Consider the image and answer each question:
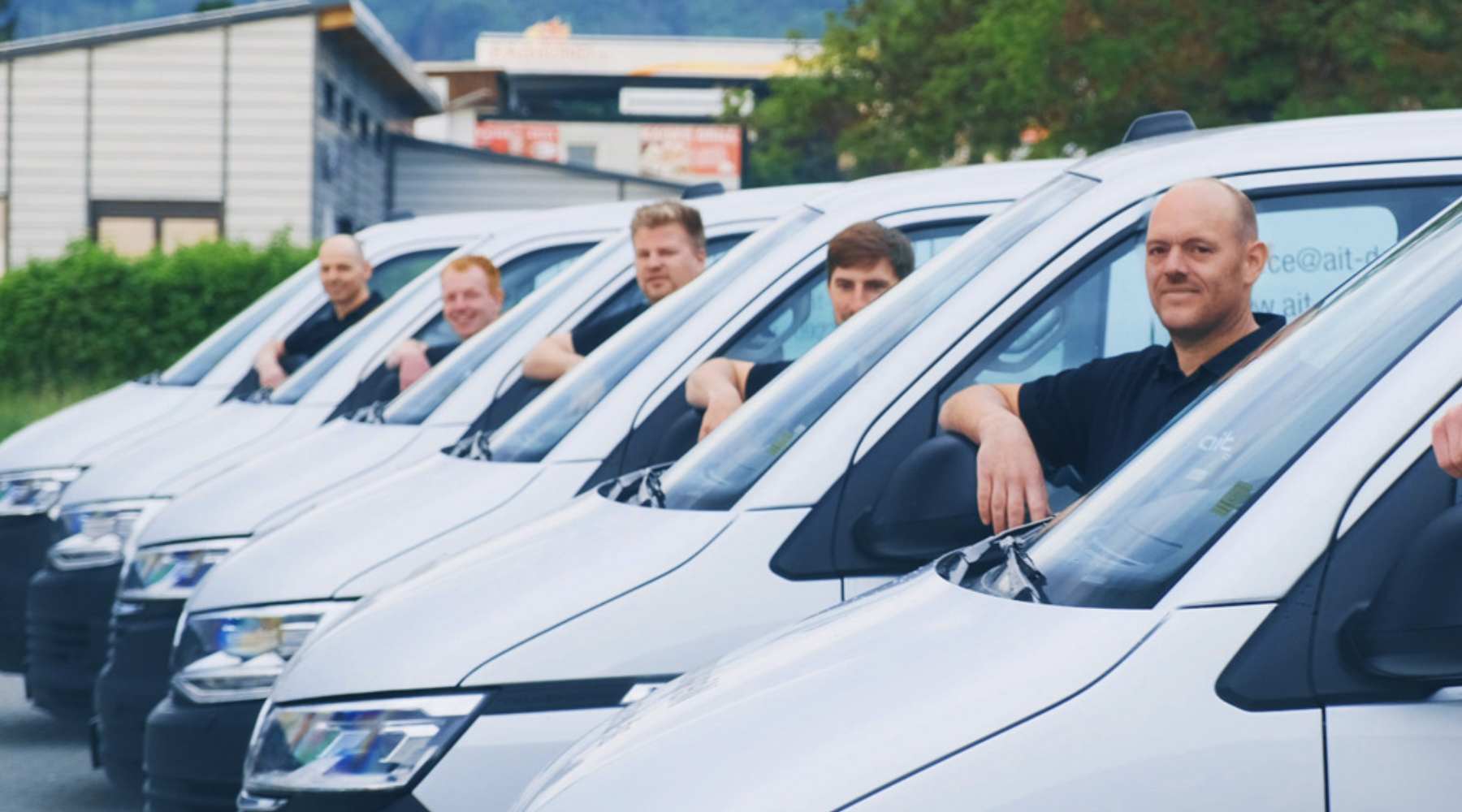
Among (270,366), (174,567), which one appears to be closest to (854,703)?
(174,567)

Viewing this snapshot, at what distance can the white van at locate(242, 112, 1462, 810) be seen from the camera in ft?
12.5

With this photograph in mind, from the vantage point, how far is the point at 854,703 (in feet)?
8.54

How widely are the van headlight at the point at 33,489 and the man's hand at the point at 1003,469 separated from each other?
6000 mm

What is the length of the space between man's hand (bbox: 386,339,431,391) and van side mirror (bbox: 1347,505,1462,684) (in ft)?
21.0

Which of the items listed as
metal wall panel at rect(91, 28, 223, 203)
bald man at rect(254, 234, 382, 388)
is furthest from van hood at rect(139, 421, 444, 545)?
metal wall panel at rect(91, 28, 223, 203)

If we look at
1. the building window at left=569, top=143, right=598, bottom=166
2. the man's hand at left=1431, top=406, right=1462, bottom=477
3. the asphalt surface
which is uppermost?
the building window at left=569, top=143, right=598, bottom=166

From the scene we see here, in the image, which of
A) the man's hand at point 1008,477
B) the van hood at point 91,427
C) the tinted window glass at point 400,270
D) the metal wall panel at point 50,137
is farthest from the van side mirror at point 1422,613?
the metal wall panel at point 50,137

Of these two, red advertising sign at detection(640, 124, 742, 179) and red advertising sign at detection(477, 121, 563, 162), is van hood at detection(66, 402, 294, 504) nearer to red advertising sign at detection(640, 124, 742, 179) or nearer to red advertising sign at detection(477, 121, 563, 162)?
red advertising sign at detection(477, 121, 563, 162)

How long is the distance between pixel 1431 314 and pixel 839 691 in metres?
0.76

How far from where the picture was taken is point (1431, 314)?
2570 mm

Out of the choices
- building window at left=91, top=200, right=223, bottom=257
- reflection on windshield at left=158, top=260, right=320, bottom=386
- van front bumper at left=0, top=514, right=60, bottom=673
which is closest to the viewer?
van front bumper at left=0, top=514, right=60, bottom=673

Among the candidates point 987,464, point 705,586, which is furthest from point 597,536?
point 987,464

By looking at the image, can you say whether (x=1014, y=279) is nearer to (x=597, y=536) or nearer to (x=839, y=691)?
(x=597, y=536)

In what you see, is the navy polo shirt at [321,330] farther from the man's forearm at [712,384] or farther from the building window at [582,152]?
the building window at [582,152]
